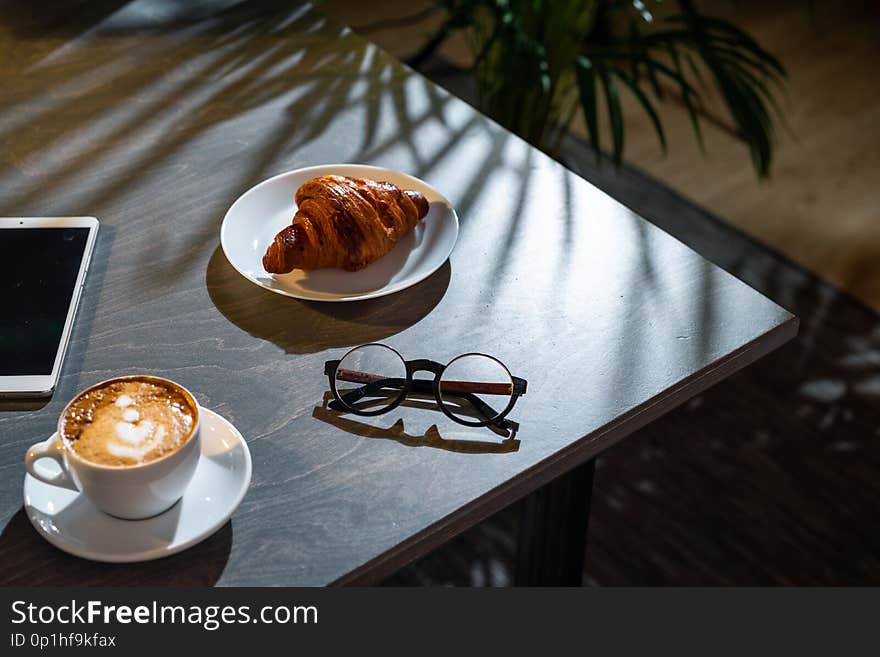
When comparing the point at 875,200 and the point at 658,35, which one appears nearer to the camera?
the point at 658,35

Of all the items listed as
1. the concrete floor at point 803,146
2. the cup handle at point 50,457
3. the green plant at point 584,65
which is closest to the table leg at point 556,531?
the cup handle at point 50,457

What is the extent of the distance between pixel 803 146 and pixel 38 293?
230cm

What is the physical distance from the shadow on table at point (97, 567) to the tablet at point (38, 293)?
0.17 meters

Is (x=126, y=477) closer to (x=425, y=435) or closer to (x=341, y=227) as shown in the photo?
(x=425, y=435)

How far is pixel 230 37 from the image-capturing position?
1.46m

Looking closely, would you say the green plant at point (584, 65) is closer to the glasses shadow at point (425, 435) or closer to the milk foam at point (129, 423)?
the glasses shadow at point (425, 435)

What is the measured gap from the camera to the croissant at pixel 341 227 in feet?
3.33

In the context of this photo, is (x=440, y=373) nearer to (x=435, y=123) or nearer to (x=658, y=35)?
(x=435, y=123)

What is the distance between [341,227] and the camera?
1.02 m

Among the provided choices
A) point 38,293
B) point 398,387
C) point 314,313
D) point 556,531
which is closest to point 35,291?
point 38,293

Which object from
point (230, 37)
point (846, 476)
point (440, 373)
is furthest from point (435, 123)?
point (846, 476)

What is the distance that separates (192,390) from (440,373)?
0.74ft

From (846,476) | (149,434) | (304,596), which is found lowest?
(846,476)

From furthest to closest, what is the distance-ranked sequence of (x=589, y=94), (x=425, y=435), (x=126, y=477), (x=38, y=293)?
(x=589, y=94), (x=38, y=293), (x=425, y=435), (x=126, y=477)
